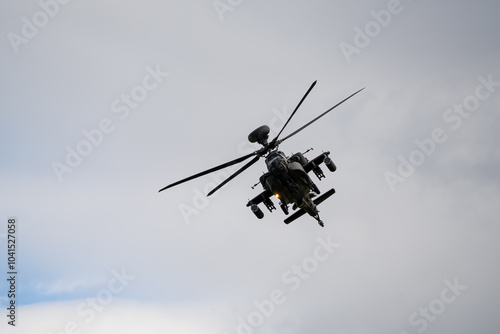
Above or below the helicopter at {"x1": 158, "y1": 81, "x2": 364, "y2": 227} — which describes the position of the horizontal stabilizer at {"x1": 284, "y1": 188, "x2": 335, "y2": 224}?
below

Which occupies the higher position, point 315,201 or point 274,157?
point 274,157

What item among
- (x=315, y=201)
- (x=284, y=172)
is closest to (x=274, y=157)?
(x=284, y=172)

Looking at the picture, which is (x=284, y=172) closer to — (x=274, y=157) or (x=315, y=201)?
(x=274, y=157)

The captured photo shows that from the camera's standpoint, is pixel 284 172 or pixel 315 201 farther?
pixel 315 201

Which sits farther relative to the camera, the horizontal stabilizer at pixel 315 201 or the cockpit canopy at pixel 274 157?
the horizontal stabilizer at pixel 315 201

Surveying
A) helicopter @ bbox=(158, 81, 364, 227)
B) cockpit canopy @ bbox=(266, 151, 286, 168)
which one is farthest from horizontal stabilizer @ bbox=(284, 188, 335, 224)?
cockpit canopy @ bbox=(266, 151, 286, 168)

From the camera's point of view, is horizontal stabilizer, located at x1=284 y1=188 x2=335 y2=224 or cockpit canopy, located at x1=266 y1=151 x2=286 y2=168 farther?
horizontal stabilizer, located at x1=284 y1=188 x2=335 y2=224

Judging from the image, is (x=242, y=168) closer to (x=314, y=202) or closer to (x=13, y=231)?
(x=314, y=202)

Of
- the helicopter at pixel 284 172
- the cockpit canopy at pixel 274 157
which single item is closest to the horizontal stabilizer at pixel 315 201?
the helicopter at pixel 284 172

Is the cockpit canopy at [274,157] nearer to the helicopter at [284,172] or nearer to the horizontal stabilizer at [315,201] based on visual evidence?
the helicopter at [284,172]

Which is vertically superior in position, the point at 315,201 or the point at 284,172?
the point at 284,172

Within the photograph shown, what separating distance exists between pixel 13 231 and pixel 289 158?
22.4 m

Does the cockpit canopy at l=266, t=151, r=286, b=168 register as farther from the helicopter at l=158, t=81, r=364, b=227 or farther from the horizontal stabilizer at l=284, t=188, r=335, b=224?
the horizontal stabilizer at l=284, t=188, r=335, b=224

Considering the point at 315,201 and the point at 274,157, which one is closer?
the point at 274,157
